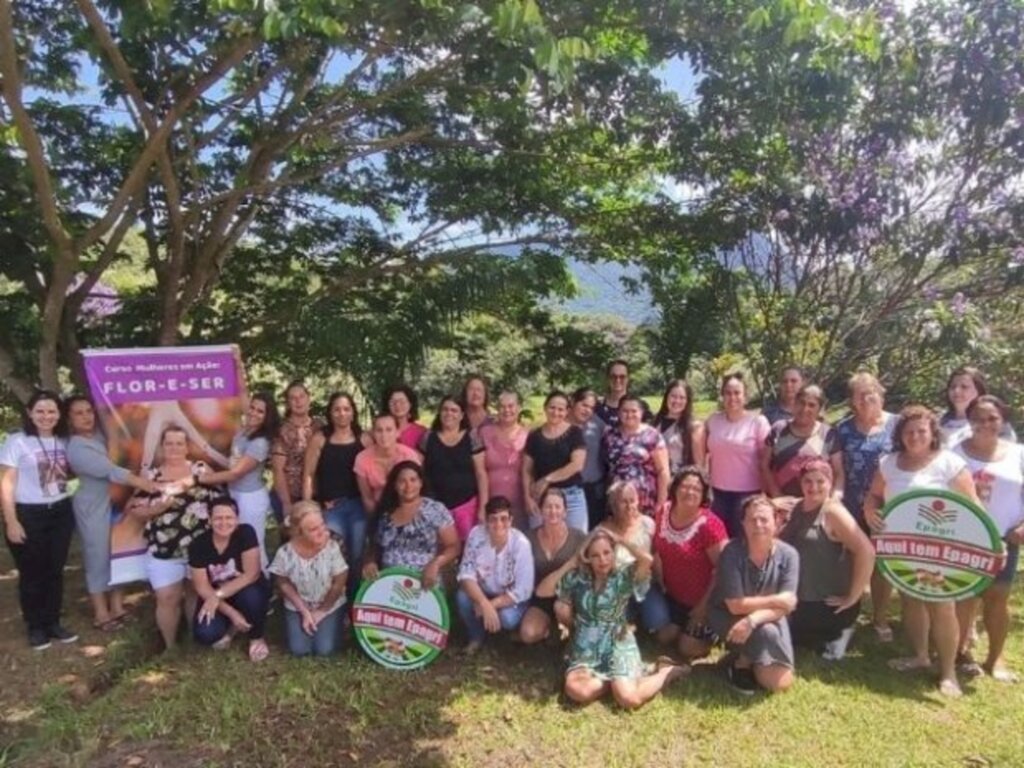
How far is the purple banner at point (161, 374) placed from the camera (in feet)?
17.7

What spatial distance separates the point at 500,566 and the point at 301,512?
123 centimetres

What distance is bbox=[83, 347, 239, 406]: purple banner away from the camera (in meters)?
Answer: 5.41

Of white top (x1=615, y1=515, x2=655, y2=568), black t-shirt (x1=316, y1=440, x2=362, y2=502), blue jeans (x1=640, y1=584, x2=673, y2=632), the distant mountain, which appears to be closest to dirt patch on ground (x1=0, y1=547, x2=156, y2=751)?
black t-shirt (x1=316, y1=440, x2=362, y2=502)

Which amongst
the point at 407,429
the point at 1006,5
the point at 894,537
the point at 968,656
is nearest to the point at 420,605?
the point at 407,429

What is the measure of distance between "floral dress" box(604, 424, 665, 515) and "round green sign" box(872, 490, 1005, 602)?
1391 mm

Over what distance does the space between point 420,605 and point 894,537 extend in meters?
2.72

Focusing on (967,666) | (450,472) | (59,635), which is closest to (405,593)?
(450,472)

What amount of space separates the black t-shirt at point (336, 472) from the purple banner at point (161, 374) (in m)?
0.93

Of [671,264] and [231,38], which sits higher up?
[231,38]

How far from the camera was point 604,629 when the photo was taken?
4.57 meters

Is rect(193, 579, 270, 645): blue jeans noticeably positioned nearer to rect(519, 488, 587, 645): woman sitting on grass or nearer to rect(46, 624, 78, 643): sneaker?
rect(46, 624, 78, 643): sneaker

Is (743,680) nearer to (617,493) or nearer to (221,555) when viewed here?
(617,493)

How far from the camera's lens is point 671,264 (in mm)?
7574

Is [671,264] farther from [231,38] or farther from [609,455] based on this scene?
[231,38]
